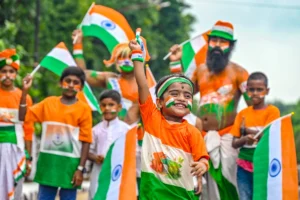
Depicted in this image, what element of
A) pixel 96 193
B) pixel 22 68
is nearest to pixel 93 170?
pixel 96 193

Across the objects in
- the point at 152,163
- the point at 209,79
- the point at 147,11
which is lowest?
the point at 152,163

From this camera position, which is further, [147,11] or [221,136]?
[147,11]

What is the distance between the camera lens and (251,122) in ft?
31.9

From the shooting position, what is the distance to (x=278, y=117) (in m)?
9.66

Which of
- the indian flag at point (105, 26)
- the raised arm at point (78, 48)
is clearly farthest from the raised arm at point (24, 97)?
the indian flag at point (105, 26)

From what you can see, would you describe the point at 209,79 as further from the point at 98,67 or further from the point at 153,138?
the point at 98,67

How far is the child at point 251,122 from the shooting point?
9695mm

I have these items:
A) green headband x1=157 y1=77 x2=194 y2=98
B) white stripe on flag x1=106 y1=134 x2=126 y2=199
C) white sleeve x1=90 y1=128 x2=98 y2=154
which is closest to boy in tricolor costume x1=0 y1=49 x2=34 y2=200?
white sleeve x1=90 y1=128 x2=98 y2=154

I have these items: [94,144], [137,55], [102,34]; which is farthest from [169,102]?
[102,34]

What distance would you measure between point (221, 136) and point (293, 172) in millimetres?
1262

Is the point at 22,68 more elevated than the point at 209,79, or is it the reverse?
the point at 22,68

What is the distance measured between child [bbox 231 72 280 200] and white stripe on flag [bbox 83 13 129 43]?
8.08 ft

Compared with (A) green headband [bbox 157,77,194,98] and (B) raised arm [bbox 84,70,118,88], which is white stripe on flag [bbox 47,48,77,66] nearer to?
(B) raised arm [bbox 84,70,118,88]

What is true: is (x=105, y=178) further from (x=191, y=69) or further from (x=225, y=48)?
(x=225, y=48)
